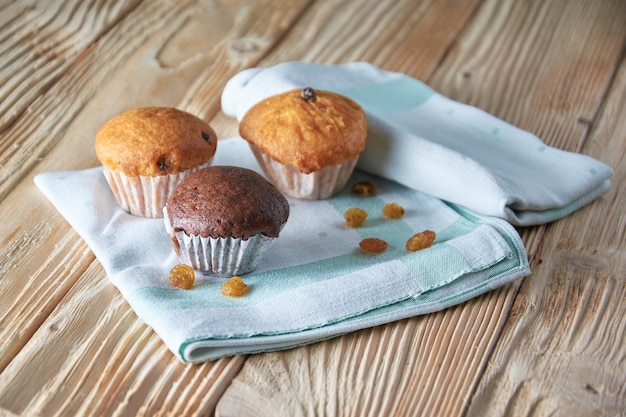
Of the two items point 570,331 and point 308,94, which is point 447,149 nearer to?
point 308,94

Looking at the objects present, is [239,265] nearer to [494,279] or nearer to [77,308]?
[77,308]

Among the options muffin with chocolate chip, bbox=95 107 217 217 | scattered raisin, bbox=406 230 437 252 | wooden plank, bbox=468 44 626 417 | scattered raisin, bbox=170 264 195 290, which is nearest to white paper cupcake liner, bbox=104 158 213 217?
muffin with chocolate chip, bbox=95 107 217 217

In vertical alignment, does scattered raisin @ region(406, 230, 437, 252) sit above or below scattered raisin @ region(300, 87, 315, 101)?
below

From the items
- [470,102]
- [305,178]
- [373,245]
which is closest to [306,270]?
[373,245]

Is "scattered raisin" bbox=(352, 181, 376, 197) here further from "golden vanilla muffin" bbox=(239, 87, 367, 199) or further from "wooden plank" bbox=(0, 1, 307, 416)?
"wooden plank" bbox=(0, 1, 307, 416)

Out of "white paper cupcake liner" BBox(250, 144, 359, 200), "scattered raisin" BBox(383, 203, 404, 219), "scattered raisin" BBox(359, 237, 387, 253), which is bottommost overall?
"scattered raisin" BBox(383, 203, 404, 219)

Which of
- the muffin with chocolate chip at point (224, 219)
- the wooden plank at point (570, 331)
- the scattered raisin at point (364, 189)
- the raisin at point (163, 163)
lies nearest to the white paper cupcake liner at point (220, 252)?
the muffin with chocolate chip at point (224, 219)
